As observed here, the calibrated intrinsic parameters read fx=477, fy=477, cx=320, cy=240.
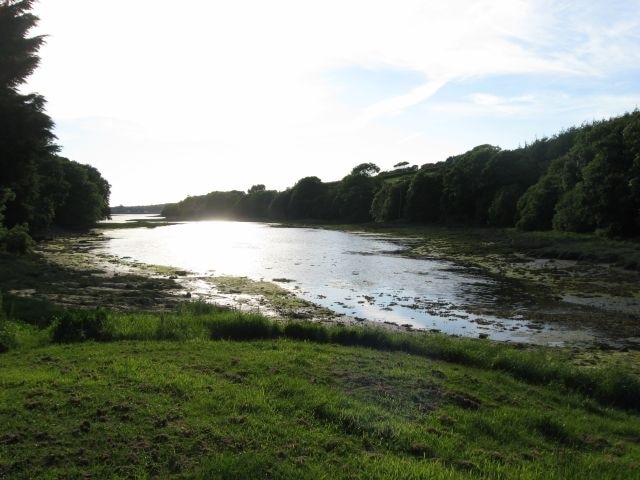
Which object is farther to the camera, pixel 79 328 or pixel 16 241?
pixel 16 241

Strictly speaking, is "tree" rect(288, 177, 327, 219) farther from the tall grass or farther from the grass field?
the grass field

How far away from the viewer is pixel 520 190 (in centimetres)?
8875

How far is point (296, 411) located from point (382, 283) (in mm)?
26464

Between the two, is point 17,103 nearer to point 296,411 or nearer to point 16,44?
point 16,44

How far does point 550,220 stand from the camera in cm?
7219

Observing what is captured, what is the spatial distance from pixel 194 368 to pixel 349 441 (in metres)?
4.61

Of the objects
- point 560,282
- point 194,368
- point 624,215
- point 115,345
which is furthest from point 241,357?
point 624,215

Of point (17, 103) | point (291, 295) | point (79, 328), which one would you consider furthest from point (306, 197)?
point (79, 328)

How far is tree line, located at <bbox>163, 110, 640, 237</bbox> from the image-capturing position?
53156 millimetres

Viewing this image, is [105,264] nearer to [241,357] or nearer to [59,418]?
[241,357]

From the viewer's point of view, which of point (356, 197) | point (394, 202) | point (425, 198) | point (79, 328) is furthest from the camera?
point (356, 197)

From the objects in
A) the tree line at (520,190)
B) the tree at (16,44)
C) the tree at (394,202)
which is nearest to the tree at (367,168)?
the tree line at (520,190)

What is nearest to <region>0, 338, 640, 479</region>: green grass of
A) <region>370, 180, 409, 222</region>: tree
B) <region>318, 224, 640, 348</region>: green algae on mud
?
<region>318, 224, 640, 348</region>: green algae on mud

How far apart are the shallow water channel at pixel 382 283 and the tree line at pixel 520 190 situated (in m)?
22.5
